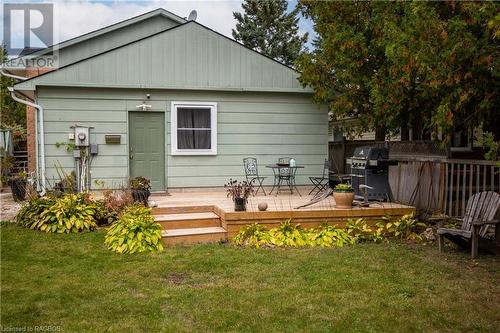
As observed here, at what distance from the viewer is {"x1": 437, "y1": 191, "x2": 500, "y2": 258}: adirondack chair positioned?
5.74 m

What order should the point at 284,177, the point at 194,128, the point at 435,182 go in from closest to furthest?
the point at 435,182 < the point at 284,177 < the point at 194,128

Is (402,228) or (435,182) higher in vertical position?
(435,182)

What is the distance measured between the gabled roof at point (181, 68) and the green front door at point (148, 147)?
2.31 ft

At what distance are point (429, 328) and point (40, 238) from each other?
539 cm

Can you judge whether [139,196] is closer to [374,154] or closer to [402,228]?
[374,154]

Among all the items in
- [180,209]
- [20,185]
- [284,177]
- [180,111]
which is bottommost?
[180,209]

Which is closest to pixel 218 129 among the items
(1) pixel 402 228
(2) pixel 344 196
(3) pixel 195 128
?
(3) pixel 195 128

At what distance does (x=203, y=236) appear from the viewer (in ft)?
21.6

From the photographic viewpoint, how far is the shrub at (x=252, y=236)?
6344mm

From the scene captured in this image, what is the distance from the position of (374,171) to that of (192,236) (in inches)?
132

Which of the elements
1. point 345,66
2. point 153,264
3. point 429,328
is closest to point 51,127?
point 153,264

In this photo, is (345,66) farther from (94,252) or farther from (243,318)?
(243,318)

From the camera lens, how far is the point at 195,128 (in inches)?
395

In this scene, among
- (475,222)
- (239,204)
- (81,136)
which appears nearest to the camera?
(475,222)
